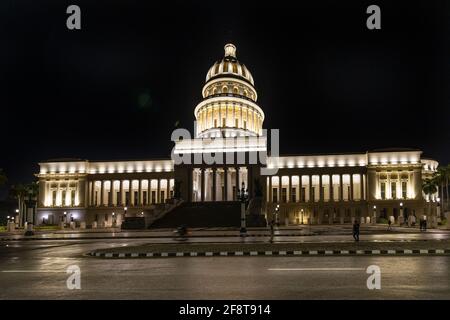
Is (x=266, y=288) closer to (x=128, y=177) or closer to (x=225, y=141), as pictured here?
(x=225, y=141)

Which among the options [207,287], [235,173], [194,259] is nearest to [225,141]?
[235,173]

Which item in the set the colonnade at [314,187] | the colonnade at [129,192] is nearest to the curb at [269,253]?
the colonnade at [314,187]

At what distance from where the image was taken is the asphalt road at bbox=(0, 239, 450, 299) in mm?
10867

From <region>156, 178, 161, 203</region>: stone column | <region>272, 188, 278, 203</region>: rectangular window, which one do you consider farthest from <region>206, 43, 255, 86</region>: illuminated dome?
<region>272, 188, 278, 203</region>: rectangular window

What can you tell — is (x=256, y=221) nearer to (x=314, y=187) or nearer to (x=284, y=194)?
(x=284, y=194)

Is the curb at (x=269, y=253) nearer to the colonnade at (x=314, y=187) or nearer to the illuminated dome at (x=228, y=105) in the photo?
the colonnade at (x=314, y=187)

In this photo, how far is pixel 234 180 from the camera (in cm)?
9881

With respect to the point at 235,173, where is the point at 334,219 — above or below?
below

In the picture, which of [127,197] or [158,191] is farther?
[127,197]

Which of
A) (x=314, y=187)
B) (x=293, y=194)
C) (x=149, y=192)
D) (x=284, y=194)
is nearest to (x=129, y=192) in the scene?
(x=149, y=192)

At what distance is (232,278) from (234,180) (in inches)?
3363

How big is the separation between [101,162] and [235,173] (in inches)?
1259

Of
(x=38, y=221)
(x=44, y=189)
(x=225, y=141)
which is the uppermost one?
(x=225, y=141)
